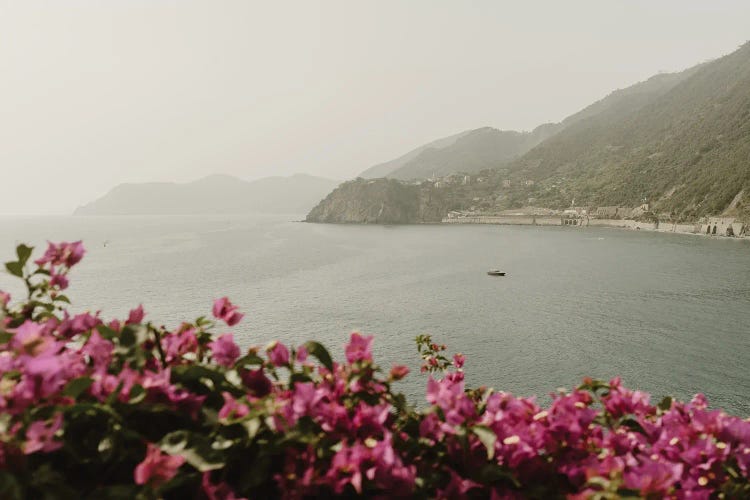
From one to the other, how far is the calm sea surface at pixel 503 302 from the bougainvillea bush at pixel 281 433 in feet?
109

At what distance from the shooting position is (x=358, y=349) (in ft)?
8.26

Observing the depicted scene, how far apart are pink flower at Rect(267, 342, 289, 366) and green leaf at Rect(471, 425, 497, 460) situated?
994 millimetres

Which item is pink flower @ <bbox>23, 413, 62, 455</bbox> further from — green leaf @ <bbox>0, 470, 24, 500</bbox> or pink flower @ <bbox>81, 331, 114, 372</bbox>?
pink flower @ <bbox>81, 331, 114, 372</bbox>

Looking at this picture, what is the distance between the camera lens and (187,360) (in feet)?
8.93

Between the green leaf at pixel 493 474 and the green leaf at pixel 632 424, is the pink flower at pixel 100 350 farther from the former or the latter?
the green leaf at pixel 632 424

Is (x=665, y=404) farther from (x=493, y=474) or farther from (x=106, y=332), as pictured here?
(x=106, y=332)

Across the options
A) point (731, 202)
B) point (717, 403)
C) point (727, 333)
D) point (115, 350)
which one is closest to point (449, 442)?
point (115, 350)

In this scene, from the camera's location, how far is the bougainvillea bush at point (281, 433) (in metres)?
1.91

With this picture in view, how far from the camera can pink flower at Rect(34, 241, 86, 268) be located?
317 centimetres

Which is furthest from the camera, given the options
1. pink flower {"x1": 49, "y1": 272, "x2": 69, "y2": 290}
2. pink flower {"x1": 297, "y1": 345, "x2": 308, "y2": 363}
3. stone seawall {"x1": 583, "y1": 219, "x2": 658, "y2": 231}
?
stone seawall {"x1": 583, "y1": 219, "x2": 658, "y2": 231}

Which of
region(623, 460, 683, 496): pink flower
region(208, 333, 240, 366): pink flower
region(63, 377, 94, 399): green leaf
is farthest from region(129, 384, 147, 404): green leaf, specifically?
region(623, 460, 683, 496): pink flower

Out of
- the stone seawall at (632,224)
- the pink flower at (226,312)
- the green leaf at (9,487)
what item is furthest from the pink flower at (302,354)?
the stone seawall at (632,224)

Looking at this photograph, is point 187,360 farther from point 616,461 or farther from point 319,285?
point 319,285

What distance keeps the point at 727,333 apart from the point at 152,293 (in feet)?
236
